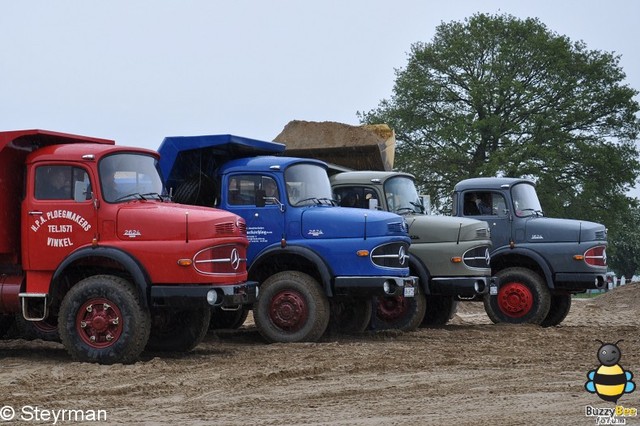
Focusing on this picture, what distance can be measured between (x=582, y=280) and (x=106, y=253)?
374 inches

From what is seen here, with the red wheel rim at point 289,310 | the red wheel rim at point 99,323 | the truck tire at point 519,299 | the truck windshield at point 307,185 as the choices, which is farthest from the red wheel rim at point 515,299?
the red wheel rim at point 99,323

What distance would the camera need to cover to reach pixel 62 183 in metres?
13.2

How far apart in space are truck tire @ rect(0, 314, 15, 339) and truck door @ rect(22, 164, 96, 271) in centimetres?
222

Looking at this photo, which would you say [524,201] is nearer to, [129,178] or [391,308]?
[391,308]

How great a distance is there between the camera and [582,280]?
19344mm

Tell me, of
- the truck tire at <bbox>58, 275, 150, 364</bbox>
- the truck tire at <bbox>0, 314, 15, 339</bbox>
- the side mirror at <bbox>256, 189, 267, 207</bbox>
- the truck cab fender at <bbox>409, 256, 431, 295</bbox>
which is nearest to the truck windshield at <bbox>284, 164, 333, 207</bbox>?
the side mirror at <bbox>256, 189, 267, 207</bbox>

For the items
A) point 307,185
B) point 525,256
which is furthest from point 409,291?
point 525,256

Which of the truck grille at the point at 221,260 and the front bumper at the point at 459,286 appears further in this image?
the front bumper at the point at 459,286

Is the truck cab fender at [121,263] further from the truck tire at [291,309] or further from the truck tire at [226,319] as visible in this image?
the truck tire at [226,319]

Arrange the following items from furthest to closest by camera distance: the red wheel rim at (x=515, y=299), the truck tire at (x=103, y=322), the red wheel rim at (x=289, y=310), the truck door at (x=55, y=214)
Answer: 1. the red wheel rim at (x=515, y=299)
2. the red wheel rim at (x=289, y=310)
3. the truck door at (x=55, y=214)
4. the truck tire at (x=103, y=322)

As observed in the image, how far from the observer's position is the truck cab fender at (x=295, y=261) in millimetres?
15391

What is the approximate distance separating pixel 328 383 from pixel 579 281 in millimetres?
9240

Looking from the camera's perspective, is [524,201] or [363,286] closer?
[363,286]

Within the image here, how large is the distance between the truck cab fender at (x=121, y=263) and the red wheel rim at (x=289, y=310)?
3066 millimetres
